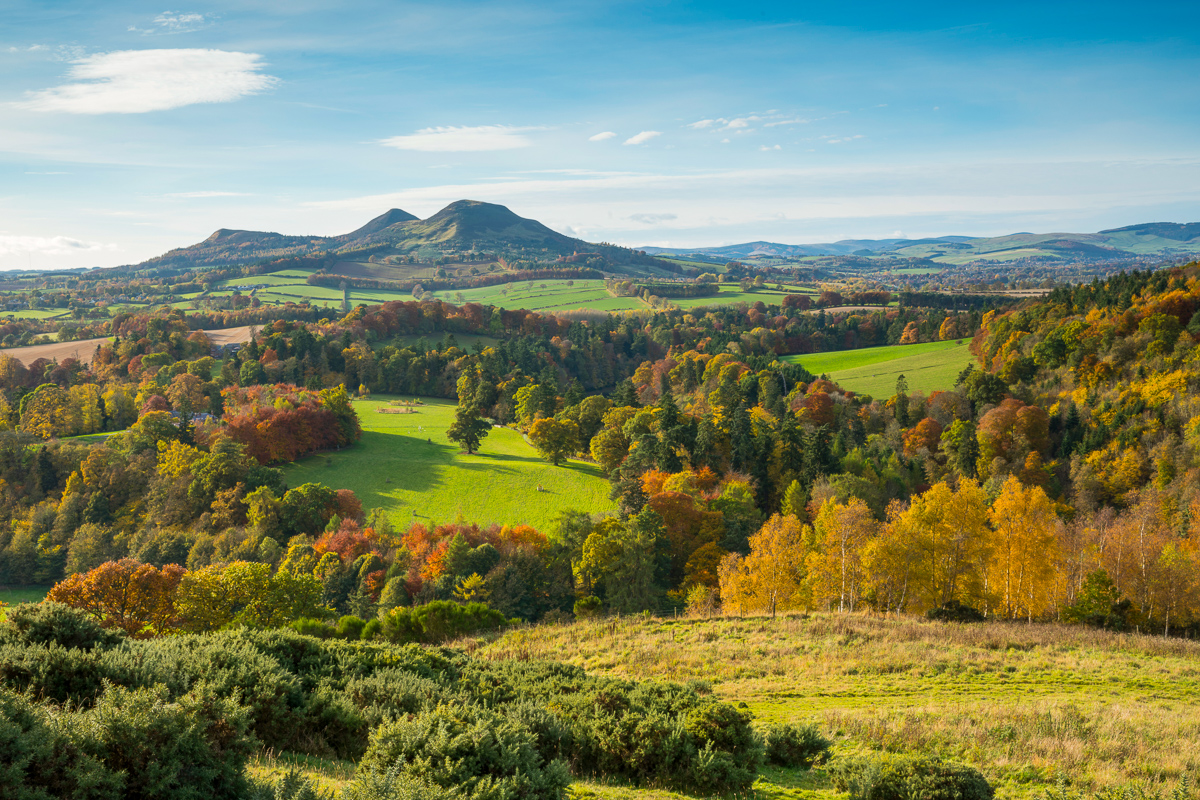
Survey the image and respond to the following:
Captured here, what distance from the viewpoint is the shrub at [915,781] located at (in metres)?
11.4

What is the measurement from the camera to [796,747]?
49.3 feet

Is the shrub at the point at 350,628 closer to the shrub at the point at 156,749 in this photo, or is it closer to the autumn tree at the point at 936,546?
the shrub at the point at 156,749

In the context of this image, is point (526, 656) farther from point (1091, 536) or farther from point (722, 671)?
point (1091, 536)

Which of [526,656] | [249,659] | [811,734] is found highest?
[249,659]

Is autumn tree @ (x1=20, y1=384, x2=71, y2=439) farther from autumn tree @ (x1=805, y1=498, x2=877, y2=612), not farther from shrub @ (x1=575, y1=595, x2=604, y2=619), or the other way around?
autumn tree @ (x1=805, y1=498, x2=877, y2=612)

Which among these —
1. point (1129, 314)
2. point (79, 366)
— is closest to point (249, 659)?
point (1129, 314)

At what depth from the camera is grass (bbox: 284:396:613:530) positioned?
68250mm

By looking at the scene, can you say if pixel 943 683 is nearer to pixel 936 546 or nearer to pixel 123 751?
pixel 936 546

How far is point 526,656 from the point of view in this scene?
90.0ft

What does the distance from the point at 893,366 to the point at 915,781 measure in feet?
374

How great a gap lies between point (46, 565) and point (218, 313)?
110m

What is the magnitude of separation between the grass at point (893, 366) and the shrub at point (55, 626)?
336 feet

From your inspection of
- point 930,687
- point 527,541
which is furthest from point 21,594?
point 930,687

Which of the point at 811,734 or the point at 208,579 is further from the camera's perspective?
the point at 208,579
